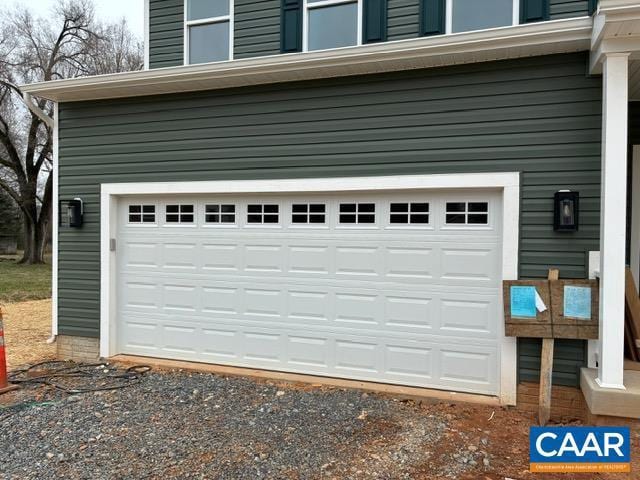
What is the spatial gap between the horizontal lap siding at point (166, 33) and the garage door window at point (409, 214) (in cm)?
378

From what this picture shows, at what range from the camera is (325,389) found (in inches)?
194

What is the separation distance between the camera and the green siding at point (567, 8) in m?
4.85

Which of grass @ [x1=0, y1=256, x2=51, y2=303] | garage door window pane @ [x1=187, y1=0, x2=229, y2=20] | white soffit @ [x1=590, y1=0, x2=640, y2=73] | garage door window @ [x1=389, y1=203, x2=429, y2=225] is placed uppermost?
garage door window pane @ [x1=187, y1=0, x2=229, y2=20]

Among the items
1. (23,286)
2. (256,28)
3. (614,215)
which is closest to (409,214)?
(614,215)

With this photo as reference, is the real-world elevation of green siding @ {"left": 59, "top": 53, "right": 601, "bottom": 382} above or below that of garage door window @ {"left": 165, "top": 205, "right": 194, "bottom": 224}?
above

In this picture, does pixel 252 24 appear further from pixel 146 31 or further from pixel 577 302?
pixel 577 302

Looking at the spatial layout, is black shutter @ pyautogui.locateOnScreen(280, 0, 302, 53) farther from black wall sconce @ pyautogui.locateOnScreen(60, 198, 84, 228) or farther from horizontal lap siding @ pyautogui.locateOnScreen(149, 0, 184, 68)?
black wall sconce @ pyautogui.locateOnScreen(60, 198, 84, 228)

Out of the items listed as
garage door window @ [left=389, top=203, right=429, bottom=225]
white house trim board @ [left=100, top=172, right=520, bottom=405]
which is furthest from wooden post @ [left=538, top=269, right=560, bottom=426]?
garage door window @ [left=389, top=203, right=429, bottom=225]

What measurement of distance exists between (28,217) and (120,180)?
19.4m

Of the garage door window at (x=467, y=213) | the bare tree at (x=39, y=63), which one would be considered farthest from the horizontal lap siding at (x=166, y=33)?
the bare tree at (x=39, y=63)

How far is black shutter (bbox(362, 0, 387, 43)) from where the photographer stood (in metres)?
5.49

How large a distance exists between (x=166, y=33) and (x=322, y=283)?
424cm

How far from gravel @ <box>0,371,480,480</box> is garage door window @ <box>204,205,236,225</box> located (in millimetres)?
1893

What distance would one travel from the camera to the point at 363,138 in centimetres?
494
